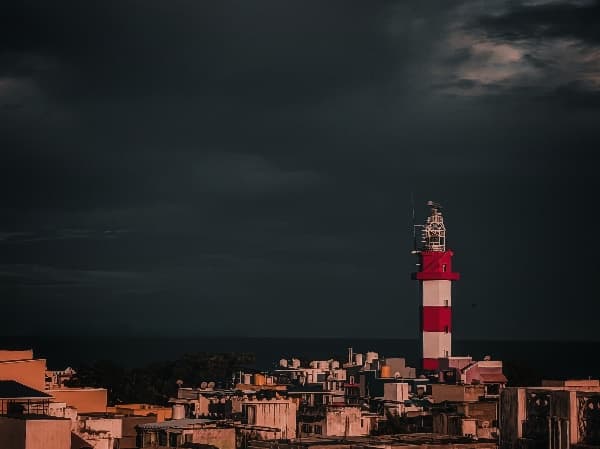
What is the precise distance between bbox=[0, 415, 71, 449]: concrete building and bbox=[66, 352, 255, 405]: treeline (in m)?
39.7

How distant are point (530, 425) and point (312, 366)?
7473cm

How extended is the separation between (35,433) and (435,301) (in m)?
59.4

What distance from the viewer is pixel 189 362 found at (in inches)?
4983

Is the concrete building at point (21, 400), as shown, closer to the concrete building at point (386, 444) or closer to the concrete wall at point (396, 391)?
the concrete building at point (386, 444)

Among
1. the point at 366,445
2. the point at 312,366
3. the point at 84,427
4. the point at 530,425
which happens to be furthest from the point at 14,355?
the point at 312,366

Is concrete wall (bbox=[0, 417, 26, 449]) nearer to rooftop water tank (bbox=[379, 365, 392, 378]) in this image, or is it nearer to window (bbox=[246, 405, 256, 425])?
window (bbox=[246, 405, 256, 425])

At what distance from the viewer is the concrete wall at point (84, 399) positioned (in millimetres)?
63987

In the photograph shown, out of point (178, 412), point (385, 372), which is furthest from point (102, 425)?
point (385, 372)

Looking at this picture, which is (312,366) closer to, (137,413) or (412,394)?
(412,394)

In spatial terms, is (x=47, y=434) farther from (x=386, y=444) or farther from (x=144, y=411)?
(x=144, y=411)

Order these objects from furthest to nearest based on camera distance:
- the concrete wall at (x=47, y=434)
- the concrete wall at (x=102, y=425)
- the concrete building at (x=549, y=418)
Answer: the concrete wall at (x=102, y=425), the concrete wall at (x=47, y=434), the concrete building at (x=549, y=418)

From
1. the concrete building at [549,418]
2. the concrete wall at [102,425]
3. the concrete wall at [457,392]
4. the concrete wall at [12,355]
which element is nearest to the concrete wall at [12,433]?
the concrete wall at [102,425]

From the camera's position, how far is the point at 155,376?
4405 inches

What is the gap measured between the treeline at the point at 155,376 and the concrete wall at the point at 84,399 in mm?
15542
